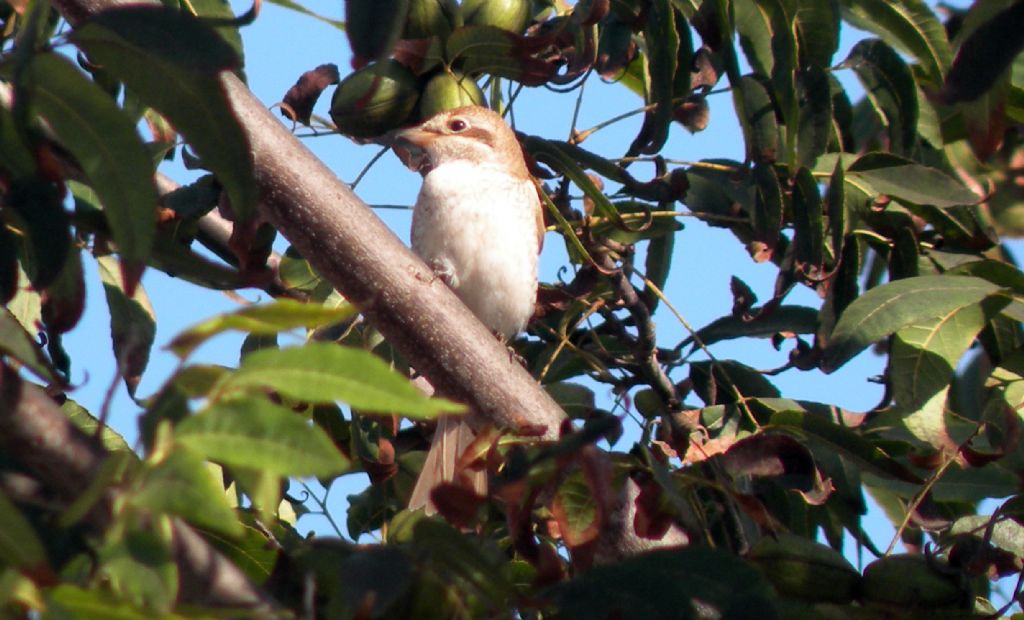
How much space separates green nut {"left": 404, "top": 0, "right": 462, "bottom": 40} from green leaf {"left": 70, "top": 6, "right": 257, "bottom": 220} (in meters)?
1.77

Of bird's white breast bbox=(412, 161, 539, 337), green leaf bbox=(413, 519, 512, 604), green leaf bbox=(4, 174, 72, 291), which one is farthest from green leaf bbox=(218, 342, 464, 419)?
bird's white breast bbox=(412, 161, 539, 337)

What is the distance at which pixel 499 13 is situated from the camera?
12.0 ft

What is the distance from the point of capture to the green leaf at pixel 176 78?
5.53 ft

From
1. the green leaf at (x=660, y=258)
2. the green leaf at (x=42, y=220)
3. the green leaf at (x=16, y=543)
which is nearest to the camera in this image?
the green leaf at (x=16, y=543)

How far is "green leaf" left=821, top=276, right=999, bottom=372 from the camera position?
2.94 meters

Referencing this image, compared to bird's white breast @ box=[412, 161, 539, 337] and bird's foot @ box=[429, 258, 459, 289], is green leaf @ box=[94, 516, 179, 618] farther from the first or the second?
bird's foot @ box=[429, 258, 459, 289]

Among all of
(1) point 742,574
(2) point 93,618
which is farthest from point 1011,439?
(2) point 93,618

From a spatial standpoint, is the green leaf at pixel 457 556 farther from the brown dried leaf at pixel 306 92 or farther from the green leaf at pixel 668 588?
the brown dried leaf at pixel 306 92

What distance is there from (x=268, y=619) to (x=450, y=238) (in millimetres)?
3533

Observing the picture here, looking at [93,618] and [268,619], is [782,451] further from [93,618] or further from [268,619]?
[93,618]

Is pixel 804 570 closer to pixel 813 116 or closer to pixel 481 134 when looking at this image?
pixel 813 116

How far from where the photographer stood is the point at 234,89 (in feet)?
8.56

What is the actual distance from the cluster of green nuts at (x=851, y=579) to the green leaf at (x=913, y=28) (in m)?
1.33

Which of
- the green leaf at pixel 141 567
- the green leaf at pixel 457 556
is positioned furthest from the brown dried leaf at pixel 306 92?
the green leaf at pixel 141 567
